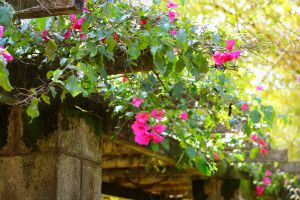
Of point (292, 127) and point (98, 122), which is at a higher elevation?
point (292, 127)

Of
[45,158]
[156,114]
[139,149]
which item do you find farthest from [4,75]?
[139,149]

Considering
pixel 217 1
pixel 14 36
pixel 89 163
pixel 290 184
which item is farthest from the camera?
pixel 290 184

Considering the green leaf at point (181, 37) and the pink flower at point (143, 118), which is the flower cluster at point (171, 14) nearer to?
the green leaf at point (181, 37)

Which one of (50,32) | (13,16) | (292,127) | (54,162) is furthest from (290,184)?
(13,16)

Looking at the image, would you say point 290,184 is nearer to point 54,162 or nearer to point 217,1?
point 217,1

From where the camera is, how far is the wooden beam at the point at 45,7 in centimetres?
267

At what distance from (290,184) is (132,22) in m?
5.70

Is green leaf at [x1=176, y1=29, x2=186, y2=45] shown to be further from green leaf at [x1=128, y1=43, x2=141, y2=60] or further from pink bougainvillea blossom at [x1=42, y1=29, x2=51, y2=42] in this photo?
pink bougainvillea blossom at [x1=42, y1=29, x2=51, y2=42]

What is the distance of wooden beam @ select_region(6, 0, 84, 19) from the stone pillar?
1.35 meters

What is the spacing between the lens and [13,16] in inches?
115

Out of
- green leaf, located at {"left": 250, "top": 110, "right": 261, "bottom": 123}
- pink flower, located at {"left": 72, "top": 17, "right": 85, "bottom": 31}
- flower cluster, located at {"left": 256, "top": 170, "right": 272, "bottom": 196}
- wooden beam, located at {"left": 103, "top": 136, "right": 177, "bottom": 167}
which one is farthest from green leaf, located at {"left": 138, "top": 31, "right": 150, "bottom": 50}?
flower cluster, located at {"left": 256, "top": 170, "right": 272, "bottom": 196}

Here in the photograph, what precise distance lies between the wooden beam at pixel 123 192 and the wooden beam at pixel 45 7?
531 cm

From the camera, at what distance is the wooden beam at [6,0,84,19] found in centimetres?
267

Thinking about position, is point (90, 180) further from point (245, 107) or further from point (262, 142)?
point (262, 142)
